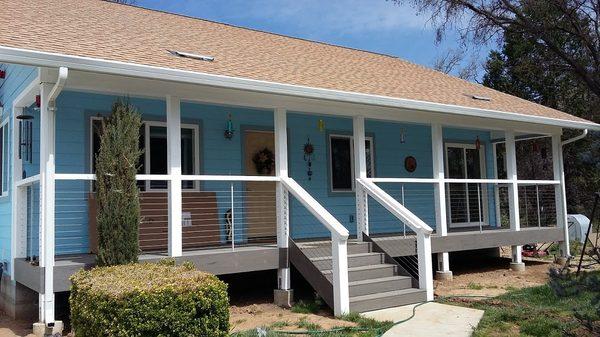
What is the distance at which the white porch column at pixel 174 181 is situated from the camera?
7.46 m

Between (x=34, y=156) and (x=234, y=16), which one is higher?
(x=234, y=16)

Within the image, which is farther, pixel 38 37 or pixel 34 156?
pixel 34 156

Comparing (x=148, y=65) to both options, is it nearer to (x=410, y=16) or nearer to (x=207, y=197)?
(x=207, y=197)

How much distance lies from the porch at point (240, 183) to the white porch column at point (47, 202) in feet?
0.05

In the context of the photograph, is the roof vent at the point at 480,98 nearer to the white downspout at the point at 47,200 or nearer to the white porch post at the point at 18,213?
the white downspout at the point at 47,200

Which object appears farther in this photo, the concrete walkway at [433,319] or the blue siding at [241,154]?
the blue siding at [241,154]

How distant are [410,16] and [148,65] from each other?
600 inches

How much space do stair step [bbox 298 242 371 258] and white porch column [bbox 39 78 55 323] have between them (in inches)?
136

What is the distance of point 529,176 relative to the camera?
30031 millimetres

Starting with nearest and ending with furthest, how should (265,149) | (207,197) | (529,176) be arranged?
1. (207,197)
2. (265,149)
3. (529,176)

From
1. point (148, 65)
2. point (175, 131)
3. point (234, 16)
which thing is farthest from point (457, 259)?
point (234, 16)

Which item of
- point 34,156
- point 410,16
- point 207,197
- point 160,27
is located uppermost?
point 410,16

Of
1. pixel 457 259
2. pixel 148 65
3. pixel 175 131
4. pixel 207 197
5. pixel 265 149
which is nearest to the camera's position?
pixel 148 65

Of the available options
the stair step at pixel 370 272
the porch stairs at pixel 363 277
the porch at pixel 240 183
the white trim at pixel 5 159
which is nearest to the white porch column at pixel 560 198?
the porch at pixel 240 183
